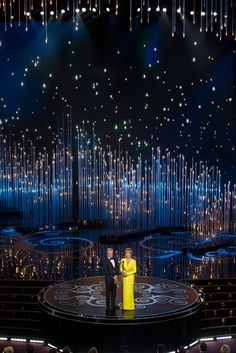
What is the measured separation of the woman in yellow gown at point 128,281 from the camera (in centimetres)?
631

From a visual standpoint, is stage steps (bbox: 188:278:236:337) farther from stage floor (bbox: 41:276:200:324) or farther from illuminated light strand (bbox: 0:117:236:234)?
illuminated light strand (bbox: 0:117:236:234)

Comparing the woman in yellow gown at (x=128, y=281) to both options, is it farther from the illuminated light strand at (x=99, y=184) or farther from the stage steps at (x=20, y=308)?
the illuminated light strand at (x=99, y=184)

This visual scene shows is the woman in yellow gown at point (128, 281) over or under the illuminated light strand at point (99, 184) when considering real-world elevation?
under

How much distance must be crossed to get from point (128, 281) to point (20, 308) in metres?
1.75

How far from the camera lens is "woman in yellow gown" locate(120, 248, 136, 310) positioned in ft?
20.7

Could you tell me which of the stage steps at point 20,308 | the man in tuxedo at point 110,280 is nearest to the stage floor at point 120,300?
the man in tuxedo at point 110,280

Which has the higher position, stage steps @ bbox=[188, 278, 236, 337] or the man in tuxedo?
the man in tuxedo

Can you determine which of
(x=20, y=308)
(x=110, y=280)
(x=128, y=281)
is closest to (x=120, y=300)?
(x=128, y=281)

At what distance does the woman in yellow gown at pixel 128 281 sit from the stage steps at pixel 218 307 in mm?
1175

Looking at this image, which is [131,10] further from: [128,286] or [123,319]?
[123,319]

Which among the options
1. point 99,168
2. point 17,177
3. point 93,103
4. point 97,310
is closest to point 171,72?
point 93,103

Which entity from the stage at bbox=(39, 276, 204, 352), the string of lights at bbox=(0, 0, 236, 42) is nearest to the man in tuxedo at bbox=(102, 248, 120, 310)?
the stage at bbox=(39, 276, 204, 352)

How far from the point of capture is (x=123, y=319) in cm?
595

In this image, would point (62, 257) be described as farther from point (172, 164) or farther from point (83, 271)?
point (172, 164)
